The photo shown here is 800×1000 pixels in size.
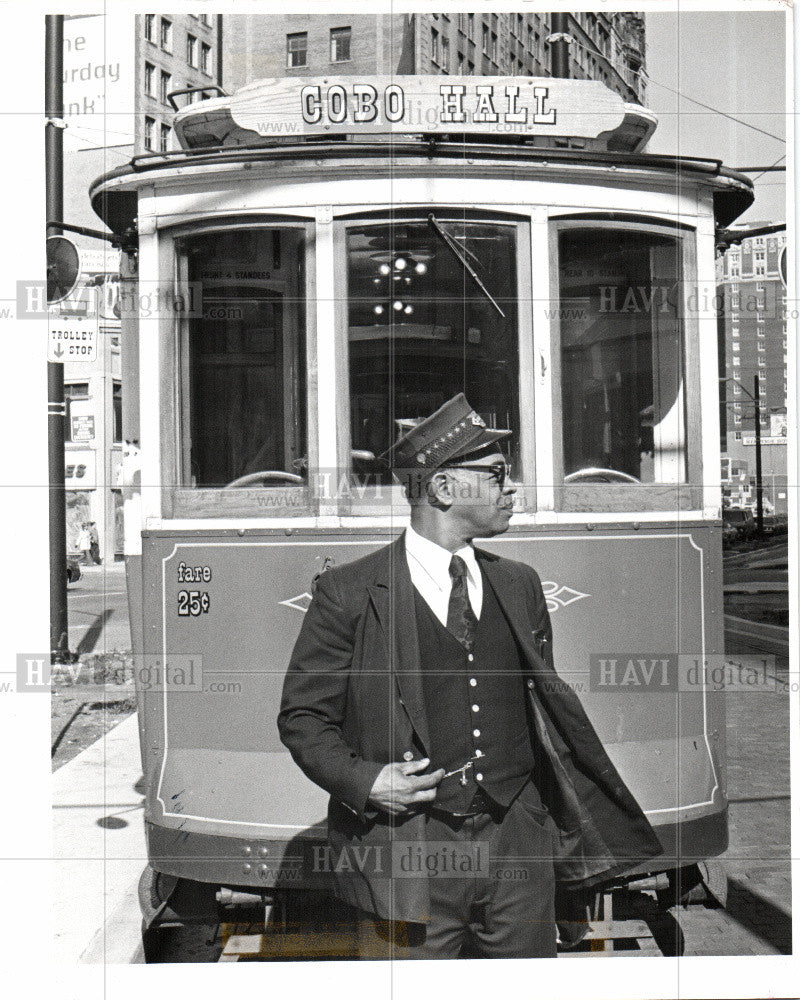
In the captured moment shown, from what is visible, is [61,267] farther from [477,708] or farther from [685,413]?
[685,413]

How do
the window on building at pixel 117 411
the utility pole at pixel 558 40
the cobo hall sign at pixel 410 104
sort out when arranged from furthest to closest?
the window on building at pixel 117 411 → the utility pole at pixel 558 40 → the cobo hall sign at pixel 410 104

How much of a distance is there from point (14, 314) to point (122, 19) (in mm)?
1066

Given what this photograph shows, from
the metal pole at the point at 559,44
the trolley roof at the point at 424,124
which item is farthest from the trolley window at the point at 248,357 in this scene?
the metal pole at the point at 559,44

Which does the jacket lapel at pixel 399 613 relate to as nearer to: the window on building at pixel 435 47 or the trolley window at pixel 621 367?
the trolley window at pixel 621 367

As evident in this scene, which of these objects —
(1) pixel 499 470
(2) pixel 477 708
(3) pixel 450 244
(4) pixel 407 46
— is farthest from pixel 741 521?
(4) pixel 407 46

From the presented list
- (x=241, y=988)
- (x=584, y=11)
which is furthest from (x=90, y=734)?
(x=584, y=11)

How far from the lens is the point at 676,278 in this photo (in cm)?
336

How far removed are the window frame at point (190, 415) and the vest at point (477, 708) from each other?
544 mm

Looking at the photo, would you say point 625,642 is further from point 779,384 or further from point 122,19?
point 122,19

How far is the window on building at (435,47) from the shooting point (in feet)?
10.9

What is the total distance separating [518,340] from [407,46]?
41.8 inches

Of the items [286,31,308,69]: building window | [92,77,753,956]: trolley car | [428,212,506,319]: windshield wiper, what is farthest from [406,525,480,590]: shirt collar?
[286,31,308,69]: building window

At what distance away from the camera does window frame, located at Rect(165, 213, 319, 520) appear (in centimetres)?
320

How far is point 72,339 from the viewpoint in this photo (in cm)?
345
